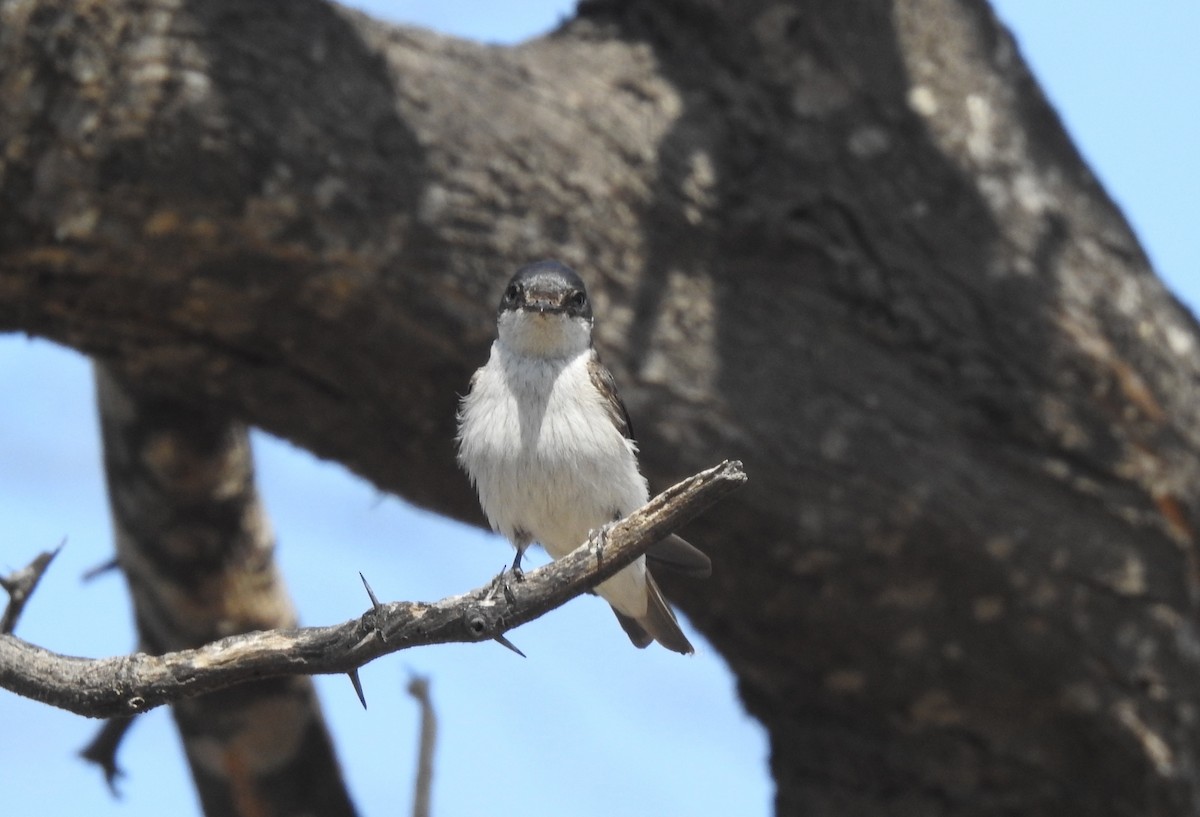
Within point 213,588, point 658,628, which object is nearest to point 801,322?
point 658,628

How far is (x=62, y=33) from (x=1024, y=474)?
3180mm

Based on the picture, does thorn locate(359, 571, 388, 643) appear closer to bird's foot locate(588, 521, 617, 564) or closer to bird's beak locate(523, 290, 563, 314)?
bird's foot locate(588, 521, 617, 564)

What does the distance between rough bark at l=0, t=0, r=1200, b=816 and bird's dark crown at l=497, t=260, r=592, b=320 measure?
2.41 feet

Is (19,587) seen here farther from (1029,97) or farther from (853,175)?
(1029,97)

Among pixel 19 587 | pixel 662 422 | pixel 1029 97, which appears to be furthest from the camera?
pixel 1029 97

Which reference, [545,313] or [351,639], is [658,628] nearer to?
[545,313]

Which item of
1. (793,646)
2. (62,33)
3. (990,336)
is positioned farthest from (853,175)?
(62,33)

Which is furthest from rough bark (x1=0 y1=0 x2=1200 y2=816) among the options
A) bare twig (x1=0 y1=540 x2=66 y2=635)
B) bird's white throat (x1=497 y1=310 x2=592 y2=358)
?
bare twig (x1=0 y1=540 x2=66 y2=635)

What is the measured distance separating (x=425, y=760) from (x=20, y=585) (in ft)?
6.48

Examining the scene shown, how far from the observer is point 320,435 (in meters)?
4.78

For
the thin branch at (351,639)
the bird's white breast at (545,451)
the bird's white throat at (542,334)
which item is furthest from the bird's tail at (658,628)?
the thin branch at (351,639)

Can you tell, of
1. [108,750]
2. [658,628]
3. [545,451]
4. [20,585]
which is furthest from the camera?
[108,750]

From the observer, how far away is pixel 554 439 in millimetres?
3568

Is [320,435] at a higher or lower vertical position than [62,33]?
lower
